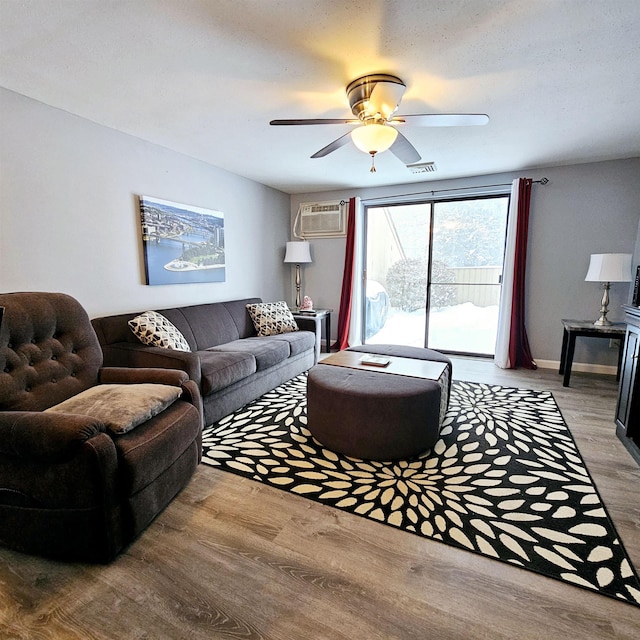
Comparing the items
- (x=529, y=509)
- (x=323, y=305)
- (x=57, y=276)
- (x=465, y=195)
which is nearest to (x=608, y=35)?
(x=529, y=509)

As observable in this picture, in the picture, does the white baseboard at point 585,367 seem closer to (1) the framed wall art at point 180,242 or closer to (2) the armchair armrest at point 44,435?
(1) the framed wall art at point 180,242

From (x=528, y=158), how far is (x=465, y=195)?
34.4 inches

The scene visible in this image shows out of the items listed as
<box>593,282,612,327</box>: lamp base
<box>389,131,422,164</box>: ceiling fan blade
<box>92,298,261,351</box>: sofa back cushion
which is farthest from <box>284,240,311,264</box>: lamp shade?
<box>593,282,612,327</box>: lamp base

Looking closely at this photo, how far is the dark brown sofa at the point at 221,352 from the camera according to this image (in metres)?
2.58

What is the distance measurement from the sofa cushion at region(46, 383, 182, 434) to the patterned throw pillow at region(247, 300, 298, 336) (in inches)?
84.1

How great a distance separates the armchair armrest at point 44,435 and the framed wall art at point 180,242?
6.64 feet

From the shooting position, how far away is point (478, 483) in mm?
1976

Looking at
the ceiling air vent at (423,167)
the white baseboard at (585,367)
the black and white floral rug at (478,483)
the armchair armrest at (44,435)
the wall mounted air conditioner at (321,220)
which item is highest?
the ceiling air vent at (423,167)

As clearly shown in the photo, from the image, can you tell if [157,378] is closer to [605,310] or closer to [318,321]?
[318,321]

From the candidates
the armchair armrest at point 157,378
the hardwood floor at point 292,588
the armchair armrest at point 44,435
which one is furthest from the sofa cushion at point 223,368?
the armchair armrest at point 44,435

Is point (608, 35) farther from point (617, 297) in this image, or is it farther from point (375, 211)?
point (375, 211)

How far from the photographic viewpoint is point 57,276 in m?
2.54

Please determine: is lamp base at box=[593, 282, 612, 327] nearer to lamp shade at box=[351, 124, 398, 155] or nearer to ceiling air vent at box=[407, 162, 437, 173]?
ceiling air vent at box=[407, 162, 437, 173]

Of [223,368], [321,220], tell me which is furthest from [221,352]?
[321,220]
